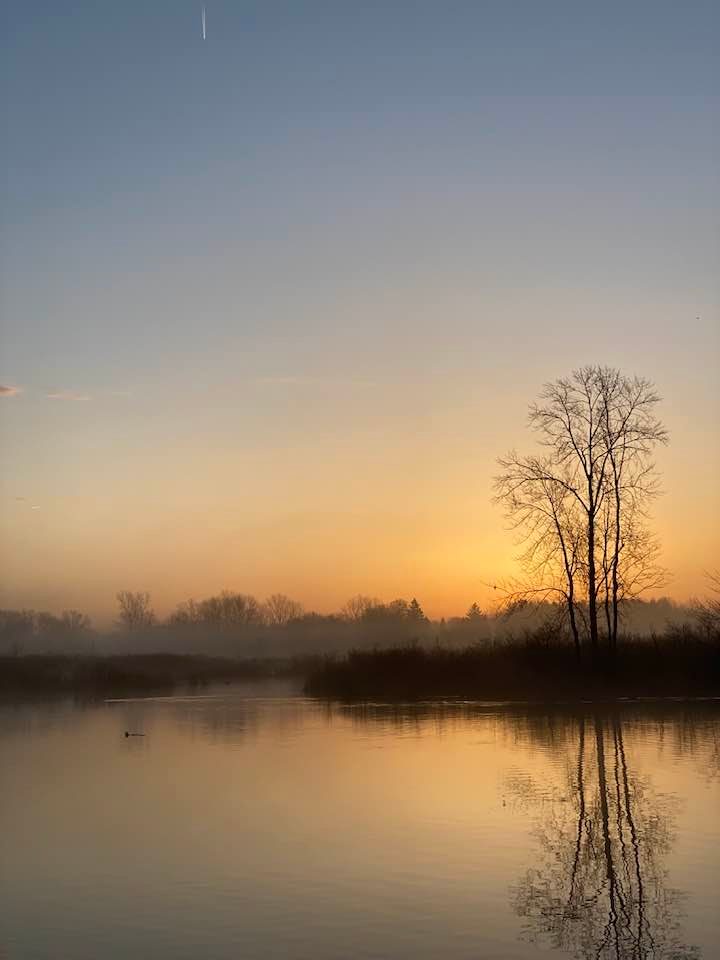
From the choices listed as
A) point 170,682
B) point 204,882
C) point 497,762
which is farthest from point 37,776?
point 170,682

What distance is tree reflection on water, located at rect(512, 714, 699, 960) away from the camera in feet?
28.4

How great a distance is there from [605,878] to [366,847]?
291cm

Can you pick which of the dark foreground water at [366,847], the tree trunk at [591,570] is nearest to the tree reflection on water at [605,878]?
the dark foreground water at [366,847]

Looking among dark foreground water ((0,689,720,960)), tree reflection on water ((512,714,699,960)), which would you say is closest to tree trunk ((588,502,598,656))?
dark foreground water ((0,689,720,960))

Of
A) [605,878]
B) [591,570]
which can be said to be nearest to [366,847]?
[605,878]

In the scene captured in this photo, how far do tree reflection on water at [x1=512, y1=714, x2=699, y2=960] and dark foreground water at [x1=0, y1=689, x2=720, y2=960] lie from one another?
0.03 m

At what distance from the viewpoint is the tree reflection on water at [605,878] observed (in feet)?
28.4

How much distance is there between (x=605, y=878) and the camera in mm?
10773

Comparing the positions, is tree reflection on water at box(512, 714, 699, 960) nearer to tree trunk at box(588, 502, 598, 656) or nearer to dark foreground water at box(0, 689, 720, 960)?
dark foreground water at box(0, 689, 720, 960)

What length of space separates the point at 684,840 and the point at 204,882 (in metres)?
5.21

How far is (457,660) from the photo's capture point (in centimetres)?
4088

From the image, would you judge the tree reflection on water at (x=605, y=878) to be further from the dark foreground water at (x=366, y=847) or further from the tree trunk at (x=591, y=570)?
the tree trunk at (x=591, y=570)

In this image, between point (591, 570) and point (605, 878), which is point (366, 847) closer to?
point (605, 878)

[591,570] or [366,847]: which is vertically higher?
[591,570]
